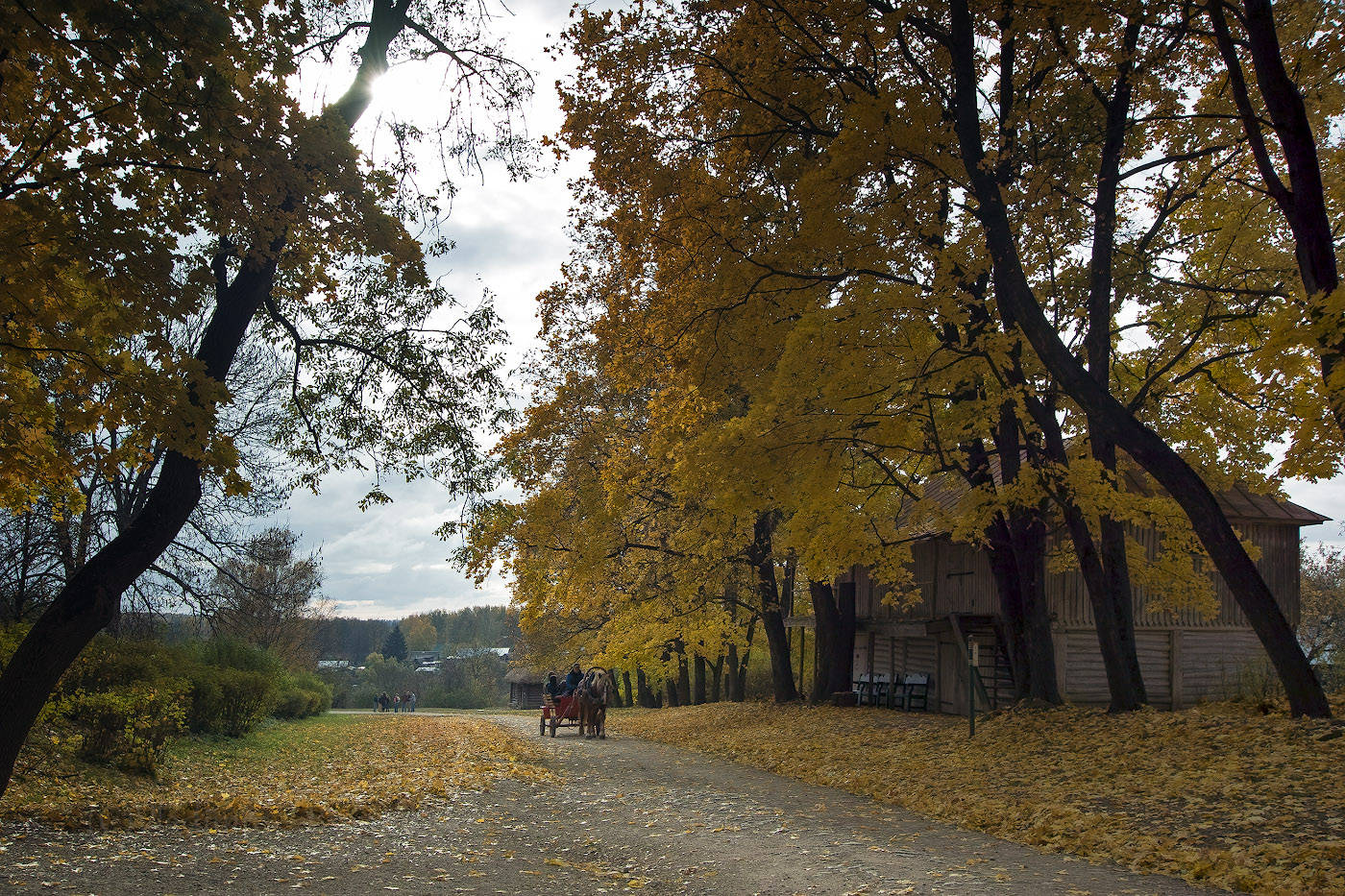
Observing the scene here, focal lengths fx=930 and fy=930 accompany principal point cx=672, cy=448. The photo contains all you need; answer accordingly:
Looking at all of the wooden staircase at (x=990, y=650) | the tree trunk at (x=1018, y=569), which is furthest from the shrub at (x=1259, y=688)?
the wooden staircase at (x=990, y=650)

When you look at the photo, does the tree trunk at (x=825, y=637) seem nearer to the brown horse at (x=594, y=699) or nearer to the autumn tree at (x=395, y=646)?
the brown horse at (x=594, y=699)

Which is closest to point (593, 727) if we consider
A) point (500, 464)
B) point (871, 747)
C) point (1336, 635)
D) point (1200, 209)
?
point (871, 747)

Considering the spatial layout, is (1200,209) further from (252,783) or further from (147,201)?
(252,783)

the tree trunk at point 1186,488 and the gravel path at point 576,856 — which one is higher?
the tree trunk at point 1186,488

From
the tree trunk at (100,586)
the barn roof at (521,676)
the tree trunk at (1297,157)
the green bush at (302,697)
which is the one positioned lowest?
the barn roof at (521,676)

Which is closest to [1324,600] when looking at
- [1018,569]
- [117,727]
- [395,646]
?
[1018,569]

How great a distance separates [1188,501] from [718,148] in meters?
8.08

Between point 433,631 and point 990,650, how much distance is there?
507ft

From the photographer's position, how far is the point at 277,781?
13.3 meters

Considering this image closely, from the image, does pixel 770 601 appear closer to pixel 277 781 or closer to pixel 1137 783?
pixel 277 781

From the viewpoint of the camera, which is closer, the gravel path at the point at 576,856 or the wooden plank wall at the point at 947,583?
the gravel path at the point at 576,856

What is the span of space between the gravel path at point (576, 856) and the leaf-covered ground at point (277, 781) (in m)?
0.46

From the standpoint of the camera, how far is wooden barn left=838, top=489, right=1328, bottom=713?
2298cm

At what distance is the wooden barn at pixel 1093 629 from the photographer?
22984mm
